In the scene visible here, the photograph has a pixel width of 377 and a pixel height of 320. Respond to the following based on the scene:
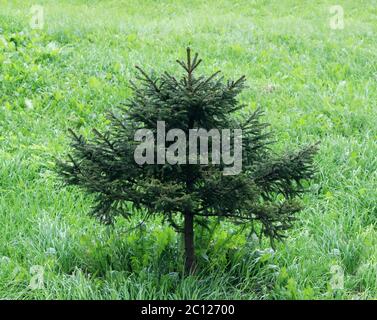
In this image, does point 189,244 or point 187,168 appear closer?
point 187,168

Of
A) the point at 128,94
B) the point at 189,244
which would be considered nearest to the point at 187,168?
the point at 189,244

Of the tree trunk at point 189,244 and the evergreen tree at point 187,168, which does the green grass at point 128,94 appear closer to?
the tree trunk at point 189,244

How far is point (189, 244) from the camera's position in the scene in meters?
3.81

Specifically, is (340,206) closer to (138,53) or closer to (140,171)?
(140,171)

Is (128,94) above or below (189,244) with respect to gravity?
above

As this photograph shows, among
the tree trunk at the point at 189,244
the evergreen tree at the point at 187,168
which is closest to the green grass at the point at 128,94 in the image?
the tree trunk at the point at 189,244

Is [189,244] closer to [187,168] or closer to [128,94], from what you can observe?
[187,168]

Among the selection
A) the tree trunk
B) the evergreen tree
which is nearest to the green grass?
the tree trunk

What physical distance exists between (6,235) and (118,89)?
3607 millimetres

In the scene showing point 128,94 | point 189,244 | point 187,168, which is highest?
point 128,94

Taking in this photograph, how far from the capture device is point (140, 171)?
3.59 metres

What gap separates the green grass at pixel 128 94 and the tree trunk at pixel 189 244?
104mm

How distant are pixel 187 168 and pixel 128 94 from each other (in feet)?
13.5

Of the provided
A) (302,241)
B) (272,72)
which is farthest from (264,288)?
(272,72)
